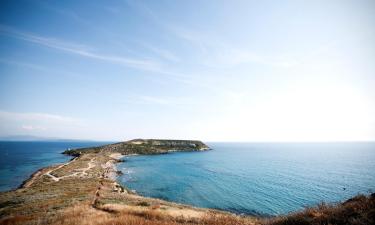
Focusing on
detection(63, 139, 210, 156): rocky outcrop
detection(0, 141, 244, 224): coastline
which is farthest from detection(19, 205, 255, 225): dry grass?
detection(63, 139, 210, 156): rocky outcrop

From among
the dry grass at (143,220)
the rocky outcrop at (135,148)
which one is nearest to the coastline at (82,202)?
the dry grass at (143,220)

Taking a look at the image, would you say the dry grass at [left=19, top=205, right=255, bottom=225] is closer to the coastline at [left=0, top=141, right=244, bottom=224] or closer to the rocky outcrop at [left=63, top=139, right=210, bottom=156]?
the coastline at [left=0, top=141, right=244, bottom=224]

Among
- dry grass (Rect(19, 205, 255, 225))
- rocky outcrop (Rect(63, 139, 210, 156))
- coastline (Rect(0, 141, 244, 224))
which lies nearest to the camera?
dry grass (Rect(19, 205, 255, 225))

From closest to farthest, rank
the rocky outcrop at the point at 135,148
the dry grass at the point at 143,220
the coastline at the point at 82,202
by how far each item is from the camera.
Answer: the dry grass at the point at 143,220
the coastline at the point at 82,202
the rocky outcrop at the point at 135,148

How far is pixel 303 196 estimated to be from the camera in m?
46.0

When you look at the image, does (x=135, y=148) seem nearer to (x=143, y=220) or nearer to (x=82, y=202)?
(x=82, y=202)

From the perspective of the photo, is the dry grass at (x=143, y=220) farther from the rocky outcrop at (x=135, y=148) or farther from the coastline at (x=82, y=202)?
the rocky outcrop at (x=135, y=148)

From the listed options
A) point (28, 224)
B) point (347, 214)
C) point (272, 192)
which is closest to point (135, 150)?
point (272, 192)

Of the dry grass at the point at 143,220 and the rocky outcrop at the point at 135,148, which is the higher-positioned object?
the dry grass at the point at 143,220

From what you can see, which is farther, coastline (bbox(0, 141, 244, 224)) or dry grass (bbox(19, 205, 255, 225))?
coastline (bbox(0, 141, 244, 224))

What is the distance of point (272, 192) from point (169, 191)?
24.1m

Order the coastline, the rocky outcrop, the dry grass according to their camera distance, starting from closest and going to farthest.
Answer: the dry grass
the coastline
the rocky outcrop

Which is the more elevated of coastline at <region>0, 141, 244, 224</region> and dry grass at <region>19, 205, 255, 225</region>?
dry grass at <region>19, 205, 255, 225</region>

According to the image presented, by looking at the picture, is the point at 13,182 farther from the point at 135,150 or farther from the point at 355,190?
the point at 135,150
